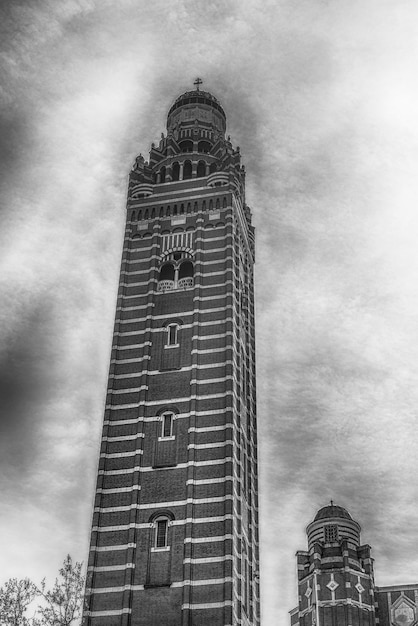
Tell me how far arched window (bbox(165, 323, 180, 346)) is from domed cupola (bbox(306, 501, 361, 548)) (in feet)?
51.3

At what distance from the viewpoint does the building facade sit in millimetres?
60375

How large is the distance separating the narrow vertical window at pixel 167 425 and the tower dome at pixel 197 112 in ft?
105

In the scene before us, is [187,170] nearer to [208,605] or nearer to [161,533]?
[161,533]

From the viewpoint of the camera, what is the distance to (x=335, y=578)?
61.6 metres

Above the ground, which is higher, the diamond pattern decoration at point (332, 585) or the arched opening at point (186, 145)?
the arched opening at point (186, 145)

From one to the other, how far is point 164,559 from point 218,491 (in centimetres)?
526

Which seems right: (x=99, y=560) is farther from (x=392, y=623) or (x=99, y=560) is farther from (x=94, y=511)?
(x=392, y=623)

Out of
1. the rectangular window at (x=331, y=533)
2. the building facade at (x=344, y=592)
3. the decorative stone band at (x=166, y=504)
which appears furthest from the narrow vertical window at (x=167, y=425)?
the rectangular window at (x=331, y=533)

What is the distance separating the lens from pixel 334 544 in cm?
6375

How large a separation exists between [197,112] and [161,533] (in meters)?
43.0

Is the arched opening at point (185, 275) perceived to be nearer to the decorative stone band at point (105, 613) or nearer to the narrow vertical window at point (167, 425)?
the narrow vertical window at point (167, 425)

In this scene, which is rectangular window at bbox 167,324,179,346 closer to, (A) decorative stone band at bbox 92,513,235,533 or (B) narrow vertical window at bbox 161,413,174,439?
(B) narrow vertical window at bbox 161,413,174,439

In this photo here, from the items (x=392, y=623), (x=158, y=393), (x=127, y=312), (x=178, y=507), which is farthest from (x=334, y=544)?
(x=127, y=312)

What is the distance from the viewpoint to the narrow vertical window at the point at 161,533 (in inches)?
2311
